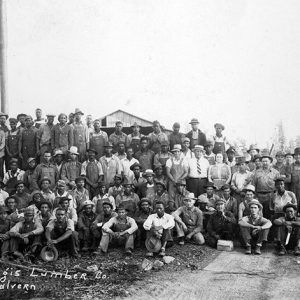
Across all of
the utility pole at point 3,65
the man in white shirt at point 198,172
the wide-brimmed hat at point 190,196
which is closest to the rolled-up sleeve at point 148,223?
the wide-brimmed hat at point 190,196

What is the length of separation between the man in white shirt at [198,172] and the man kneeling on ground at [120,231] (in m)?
2.18

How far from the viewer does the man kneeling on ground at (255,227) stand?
9250 millimetres

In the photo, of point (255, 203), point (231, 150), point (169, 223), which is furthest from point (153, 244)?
point (231, 150)

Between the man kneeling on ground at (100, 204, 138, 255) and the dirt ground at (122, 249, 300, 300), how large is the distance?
1.56 metres

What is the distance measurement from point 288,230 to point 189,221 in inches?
89.8

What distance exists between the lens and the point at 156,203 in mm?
9539

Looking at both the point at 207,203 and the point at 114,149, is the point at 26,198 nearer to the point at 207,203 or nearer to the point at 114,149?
the point at 114,149

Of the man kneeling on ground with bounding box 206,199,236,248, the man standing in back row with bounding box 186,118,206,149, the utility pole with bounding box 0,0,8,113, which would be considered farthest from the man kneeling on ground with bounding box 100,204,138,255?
the utility pole with bounding box 0,0,8,113

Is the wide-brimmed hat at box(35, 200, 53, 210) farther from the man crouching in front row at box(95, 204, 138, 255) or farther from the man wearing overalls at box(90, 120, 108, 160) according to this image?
the man wearing overalls at box(90, 120, 108, 160)

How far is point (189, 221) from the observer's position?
32.9 feet

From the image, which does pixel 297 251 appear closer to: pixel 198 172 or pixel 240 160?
pixel 240 160

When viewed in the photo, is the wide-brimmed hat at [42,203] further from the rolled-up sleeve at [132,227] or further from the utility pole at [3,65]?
the utility pole at [3,65]

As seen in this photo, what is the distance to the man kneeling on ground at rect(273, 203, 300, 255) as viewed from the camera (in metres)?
9.18

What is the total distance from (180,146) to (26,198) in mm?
4194
